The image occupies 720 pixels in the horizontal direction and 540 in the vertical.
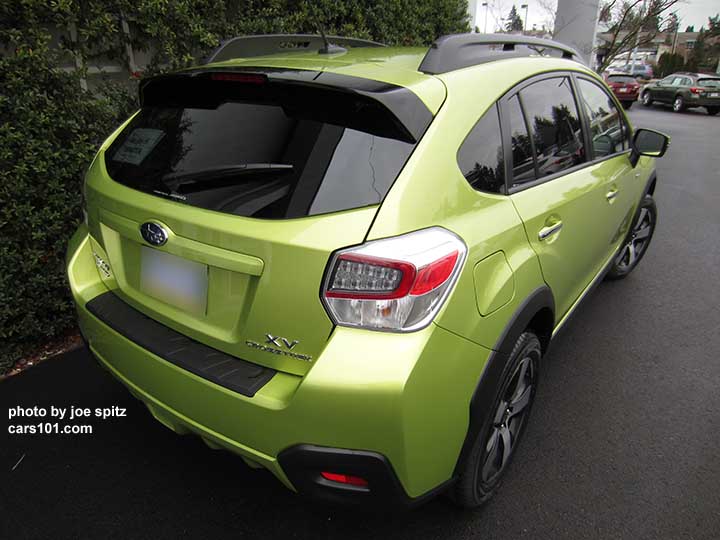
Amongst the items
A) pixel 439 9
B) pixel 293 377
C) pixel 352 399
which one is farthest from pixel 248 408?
pixel 439 9

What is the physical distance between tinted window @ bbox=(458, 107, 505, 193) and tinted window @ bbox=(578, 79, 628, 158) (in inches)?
47.5

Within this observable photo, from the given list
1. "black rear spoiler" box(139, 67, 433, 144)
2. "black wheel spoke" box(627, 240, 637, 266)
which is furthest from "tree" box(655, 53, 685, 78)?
"black rear spoiler" box(139, 67, 433, 144)

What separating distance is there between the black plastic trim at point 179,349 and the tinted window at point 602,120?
7.54 feet

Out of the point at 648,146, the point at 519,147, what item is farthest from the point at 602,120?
the point at 519,147

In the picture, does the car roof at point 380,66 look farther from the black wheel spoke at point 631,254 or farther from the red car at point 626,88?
the red car at point 626,88

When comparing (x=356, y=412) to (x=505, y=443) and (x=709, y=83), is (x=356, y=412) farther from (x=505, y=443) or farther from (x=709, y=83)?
(x=709, y=83)

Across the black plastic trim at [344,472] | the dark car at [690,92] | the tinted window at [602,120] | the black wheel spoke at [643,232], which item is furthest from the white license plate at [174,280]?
the dark car at [690,92]

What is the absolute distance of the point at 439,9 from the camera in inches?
273

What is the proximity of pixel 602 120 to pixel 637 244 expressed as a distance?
68.7 inches

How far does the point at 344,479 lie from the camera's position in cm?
153

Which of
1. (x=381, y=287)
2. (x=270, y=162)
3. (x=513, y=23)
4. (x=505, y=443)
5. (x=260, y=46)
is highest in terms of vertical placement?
(x=513, y=23)

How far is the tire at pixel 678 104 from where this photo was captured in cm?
2045

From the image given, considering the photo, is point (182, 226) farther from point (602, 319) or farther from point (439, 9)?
Answer: point (439, 9)

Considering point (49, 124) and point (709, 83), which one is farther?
point (709, 83)
